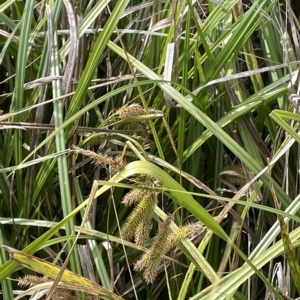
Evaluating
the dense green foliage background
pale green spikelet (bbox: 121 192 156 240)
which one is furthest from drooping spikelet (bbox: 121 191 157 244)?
the dense green foliage background

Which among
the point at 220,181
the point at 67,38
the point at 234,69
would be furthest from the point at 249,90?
the point at 67,38

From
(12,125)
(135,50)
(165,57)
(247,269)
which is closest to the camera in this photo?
(247,269)

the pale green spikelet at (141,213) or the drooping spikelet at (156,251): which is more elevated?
the pale green spikelet at (141,213)

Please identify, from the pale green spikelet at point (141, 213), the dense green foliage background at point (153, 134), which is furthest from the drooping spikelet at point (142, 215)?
the dense green foliage background at point (153, 134)

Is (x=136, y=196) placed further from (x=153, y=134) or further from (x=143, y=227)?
(x=153, y=134)

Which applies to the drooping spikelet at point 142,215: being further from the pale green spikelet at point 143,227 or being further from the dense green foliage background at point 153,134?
the dense green foliage background at point 153,134

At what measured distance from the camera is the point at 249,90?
4.47 ft

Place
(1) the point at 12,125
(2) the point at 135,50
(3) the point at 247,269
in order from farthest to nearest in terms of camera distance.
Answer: (2) the point at 135,50 → (1) the point at 12,125 → (3) the point at 247,269

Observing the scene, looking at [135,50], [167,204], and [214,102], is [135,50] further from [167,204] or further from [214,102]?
[167,204]

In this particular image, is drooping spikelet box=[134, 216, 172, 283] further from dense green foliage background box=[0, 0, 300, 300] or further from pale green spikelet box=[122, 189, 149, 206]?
dense green foliage background box=[0, 0, 300, 300]

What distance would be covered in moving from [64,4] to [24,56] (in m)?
0.16

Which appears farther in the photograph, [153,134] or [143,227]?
[153,134]

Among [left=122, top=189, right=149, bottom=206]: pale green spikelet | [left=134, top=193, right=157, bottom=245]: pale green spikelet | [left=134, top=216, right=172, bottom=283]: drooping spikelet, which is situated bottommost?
[left=134, top=216, right=172, bottom=283]: drooping spikelet

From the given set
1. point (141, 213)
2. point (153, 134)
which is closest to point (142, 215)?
point (141, 213)
